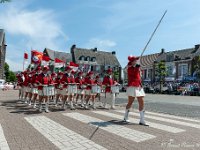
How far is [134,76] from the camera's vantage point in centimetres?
832

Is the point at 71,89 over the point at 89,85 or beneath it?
beneath

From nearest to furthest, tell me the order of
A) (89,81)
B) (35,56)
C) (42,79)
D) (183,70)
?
(42,79) → (89,81) → (35,56) → (183,70)

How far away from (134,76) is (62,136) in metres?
3.26

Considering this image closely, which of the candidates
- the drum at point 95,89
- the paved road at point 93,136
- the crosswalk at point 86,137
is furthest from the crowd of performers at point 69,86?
the paved road at point 93,136

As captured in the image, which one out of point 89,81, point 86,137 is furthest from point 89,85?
point 86,137

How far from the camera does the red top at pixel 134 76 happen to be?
27.1 feet

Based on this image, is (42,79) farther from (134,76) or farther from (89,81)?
(134,76)

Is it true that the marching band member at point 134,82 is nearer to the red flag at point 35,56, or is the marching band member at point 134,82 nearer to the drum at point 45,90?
the drum at point 45,90

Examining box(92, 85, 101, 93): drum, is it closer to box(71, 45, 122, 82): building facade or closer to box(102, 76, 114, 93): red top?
box(102, 76, 114, 93): red top

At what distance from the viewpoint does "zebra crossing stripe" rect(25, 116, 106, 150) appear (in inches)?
214

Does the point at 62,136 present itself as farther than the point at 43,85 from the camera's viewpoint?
No

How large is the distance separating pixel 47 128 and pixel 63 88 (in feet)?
17.0

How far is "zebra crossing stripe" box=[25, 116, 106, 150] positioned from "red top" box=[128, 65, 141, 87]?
266 centimetres

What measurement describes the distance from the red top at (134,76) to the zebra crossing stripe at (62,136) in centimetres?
266
